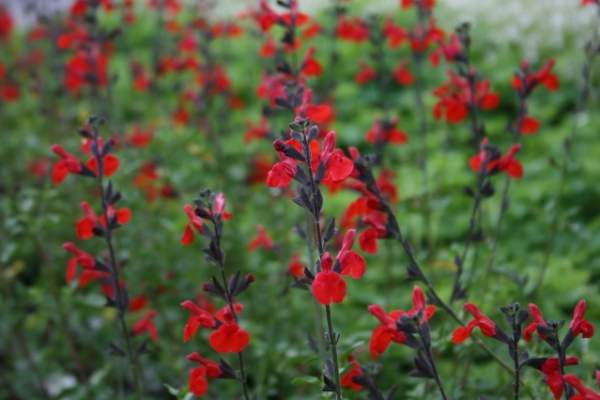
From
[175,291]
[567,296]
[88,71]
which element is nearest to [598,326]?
[567,296]

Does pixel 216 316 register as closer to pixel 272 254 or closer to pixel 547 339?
pixel 547 339

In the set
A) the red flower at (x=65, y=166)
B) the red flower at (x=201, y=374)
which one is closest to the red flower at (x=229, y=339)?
the red flower at (x=201, y=374)

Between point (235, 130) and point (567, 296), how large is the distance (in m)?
4.61

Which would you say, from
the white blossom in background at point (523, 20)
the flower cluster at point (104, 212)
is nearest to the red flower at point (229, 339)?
the flower cluster at point (104, 212)

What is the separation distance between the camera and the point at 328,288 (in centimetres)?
188

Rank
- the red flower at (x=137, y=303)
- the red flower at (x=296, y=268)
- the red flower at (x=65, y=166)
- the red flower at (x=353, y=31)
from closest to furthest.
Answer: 1. the red flower at (x=65, y=166)
2. the red flower at (x=296, y=268)
3. the red flower at (x=137, y=303)
4. the red flower at (x=353, y=31)

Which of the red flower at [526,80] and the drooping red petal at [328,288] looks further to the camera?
the red flower at [526,80]

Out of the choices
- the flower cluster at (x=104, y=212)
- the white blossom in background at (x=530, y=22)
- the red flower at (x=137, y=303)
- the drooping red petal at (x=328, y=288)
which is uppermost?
the white blossom in background at (x=530, y=22)

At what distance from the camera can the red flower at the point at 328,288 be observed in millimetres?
1866

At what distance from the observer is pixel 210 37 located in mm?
5227

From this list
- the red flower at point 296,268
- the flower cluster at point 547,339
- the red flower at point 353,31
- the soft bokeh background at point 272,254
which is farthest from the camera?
the red flower at point 353,31

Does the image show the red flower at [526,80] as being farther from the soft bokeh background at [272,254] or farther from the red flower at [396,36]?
the red flower at [396,36]

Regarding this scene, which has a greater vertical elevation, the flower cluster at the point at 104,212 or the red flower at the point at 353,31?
the red flower at the point at 353,31

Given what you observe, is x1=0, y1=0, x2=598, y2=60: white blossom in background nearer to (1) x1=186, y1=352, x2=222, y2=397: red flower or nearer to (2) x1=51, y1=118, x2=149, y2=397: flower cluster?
(2) x1=51, y1=118, x2=149, y2=397: flower cluster
